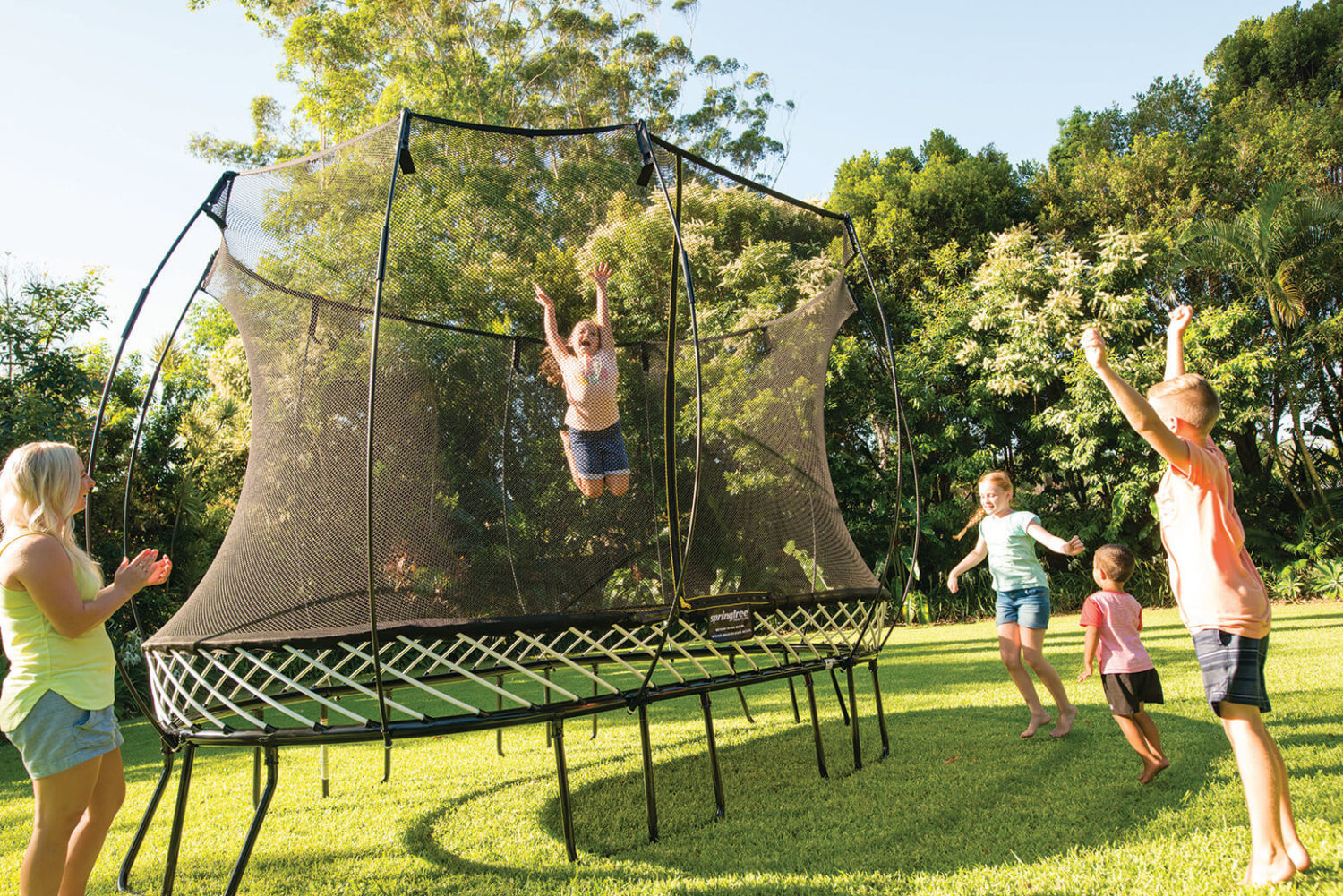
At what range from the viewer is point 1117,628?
2.75m

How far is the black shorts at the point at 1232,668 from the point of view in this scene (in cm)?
172

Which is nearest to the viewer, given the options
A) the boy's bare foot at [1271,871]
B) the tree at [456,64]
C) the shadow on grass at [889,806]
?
the boy's bare foot at [1271,871]

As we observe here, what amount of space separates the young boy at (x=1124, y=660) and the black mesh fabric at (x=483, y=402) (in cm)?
88

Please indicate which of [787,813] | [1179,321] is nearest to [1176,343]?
[1179,321]

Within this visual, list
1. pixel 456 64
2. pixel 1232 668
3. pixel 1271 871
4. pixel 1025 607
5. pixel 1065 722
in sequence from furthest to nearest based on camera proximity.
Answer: pixel 456 64
pixel 1025 607
pixel 1065 722
pixel 1232 668
pixel 1271 871

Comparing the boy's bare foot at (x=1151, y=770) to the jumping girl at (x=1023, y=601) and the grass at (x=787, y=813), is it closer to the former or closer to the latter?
the grass at (x=787, y=813)

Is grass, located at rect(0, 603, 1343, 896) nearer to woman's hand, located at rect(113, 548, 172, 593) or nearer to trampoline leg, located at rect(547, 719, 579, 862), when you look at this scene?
trampoline leg, located at rect(547, 719, 579, 862)

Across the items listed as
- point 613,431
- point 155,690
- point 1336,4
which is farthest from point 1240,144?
point 155,690

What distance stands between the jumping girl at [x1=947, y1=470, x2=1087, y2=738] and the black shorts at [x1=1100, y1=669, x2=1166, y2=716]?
0.60 metres

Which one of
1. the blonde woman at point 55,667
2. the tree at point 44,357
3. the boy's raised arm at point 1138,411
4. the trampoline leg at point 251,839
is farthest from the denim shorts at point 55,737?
the tree at point 44,357

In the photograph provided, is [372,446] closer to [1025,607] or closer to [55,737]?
[55,737]

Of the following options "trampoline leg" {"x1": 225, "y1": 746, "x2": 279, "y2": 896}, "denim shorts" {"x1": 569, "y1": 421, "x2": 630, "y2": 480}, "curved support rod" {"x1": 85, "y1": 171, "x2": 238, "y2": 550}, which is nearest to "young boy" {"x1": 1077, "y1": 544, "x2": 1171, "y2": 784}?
"denim shorts" {"x1": 569, "y1": 421, "x2": 630, "y2": 480}

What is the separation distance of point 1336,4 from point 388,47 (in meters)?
16.7

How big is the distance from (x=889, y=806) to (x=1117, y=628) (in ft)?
3.36
